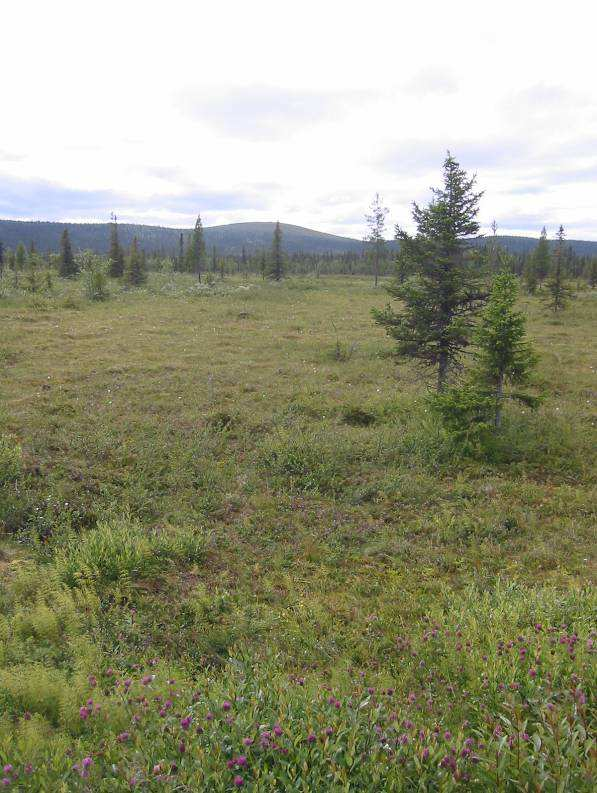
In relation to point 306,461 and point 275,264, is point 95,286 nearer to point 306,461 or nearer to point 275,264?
point 275,264

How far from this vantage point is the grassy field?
3.37 metres

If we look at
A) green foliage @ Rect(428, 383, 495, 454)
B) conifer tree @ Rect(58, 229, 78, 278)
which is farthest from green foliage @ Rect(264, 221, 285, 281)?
green foliage @ Rect(428, 383, 495, 454)

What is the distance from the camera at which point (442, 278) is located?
567 inches

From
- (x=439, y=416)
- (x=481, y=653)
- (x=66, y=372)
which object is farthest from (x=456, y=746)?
(x=66, y=372)

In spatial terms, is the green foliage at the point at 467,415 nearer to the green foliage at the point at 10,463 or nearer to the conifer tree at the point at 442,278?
the conifer tree at the point at 442,278

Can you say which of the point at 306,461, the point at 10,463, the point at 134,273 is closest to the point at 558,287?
the point at 306,461

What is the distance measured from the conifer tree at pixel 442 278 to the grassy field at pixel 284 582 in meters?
2.58

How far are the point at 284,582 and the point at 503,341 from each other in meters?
7.92

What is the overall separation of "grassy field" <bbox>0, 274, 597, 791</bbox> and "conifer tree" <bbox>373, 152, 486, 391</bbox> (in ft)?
8.47

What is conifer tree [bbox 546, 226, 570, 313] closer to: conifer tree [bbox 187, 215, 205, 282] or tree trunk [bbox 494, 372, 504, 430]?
tree trunk [bbox 494, 372, 504, 430]

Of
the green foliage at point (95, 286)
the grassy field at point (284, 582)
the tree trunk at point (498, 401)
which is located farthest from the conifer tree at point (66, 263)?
the tree trunk at point (498, 401)

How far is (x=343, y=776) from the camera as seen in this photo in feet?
10.2

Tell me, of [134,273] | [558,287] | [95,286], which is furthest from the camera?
[134,273]

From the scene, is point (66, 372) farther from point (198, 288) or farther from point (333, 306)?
point (198, 288)
